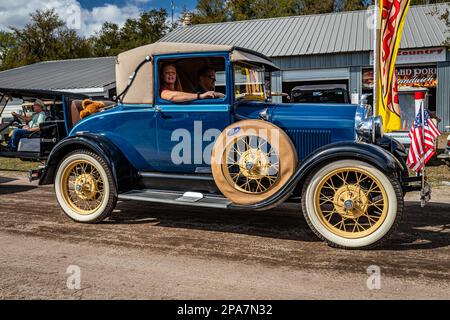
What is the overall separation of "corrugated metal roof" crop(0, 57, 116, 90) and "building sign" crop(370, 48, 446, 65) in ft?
43.6

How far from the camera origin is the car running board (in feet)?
14.3

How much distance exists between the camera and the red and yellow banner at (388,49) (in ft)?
28.3

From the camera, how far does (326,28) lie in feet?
68.6

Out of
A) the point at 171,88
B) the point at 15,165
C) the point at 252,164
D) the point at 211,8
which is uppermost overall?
the point at 211,8

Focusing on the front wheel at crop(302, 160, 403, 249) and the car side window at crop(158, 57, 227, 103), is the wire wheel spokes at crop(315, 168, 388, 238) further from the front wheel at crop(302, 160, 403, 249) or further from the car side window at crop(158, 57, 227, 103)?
the car side window at crop(158, 57, 227, 103)

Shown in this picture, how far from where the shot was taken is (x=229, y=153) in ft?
14.4

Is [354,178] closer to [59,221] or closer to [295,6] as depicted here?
[59,221]

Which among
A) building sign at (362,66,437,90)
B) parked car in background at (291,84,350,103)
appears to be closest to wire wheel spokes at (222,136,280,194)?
parked car in background at (291,84,350,103)

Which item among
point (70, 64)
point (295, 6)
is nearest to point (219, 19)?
point (295, 6)

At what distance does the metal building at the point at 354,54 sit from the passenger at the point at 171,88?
14868 millimetres

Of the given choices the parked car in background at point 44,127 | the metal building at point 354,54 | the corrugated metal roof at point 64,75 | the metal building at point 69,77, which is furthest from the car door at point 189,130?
the corrugated metal roof at point 64,75

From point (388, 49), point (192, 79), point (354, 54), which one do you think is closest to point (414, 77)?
point (354, 54)

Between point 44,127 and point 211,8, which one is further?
point 211,8

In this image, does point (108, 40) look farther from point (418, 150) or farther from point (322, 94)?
point (418, 150)
